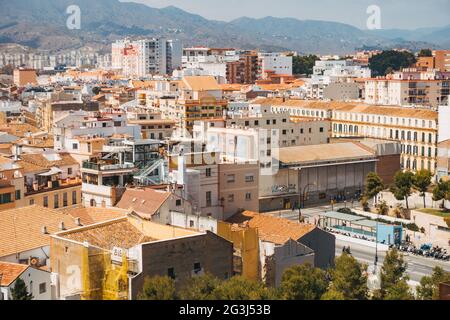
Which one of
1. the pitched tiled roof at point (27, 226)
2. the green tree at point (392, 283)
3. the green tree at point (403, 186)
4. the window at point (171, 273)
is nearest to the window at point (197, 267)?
the window at point (171, 273)

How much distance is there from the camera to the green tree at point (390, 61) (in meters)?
40.6

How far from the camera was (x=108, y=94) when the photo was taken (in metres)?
30.7

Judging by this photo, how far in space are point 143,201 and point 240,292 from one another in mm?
3903

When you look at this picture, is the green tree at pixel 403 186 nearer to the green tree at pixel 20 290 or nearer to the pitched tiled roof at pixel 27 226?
the pitched tiled roof at pixel 27 226

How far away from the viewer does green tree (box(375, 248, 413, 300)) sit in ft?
20.9

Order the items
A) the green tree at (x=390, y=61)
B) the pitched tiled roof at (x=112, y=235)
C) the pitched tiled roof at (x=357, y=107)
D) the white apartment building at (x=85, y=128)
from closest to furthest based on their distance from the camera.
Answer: the pitched tiled roof at (x=112, y=235) → the white apartment building at (x=85, y=128) → the pitched tiled roof at (x=357, y=107) → the green tree at (x=390, y=61)

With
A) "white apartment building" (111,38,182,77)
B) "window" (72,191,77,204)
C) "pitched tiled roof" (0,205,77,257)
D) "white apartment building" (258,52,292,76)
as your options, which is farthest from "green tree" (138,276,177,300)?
"white apartment building" (111,38,182,77)

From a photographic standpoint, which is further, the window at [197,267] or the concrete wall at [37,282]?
the window at [197,267]

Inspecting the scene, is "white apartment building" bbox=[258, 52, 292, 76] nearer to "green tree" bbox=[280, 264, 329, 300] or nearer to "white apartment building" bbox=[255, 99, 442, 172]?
"white apartment building" bbox=[255, 99, 442, 172]

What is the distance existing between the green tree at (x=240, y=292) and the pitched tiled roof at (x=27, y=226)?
2.75 metres

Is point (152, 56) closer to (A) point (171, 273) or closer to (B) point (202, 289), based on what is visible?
(A) point (171, 273)

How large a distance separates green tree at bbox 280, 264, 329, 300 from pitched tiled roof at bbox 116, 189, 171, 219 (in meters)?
2.81

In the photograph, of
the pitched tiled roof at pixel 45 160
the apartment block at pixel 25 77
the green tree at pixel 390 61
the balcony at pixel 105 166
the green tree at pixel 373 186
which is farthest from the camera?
the apartment block at pixel 25 77

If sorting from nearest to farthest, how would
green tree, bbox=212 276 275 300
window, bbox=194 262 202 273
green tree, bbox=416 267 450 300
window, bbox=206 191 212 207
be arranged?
green tree, bbox=212 276 275 300 < window, bbox=194 262 202 273 < green tree, bbox=416 267 450 300 < window, bbox=206 191 212 207
